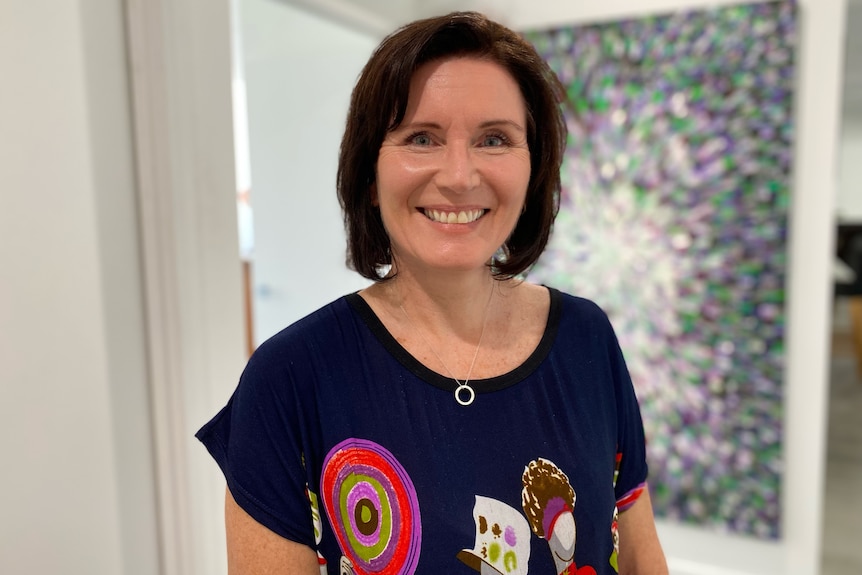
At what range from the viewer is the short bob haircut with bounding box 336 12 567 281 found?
0.86 meters

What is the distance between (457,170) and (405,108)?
11 cm

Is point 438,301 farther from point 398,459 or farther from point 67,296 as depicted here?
point 67,296

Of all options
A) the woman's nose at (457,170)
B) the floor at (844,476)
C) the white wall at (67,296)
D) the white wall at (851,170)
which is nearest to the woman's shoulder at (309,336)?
the woman's nose at (457,170)

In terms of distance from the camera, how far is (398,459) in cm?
86

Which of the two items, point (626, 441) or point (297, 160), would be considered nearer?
point (626, 441)

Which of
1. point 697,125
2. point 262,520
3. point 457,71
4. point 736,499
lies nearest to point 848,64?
point 697,125

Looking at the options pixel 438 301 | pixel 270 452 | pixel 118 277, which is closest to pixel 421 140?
pixel 438 301

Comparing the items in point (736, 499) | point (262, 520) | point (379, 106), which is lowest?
point (736, 499)

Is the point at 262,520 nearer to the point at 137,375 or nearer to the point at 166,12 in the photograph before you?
the point at 137,375

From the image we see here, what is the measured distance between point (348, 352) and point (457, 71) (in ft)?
1.33

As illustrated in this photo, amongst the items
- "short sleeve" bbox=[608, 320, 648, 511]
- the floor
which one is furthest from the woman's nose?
the floor

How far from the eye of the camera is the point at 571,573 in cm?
91

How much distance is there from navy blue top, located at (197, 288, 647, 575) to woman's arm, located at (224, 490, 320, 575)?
0.02m

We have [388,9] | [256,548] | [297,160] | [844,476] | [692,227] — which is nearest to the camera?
[256,548]
